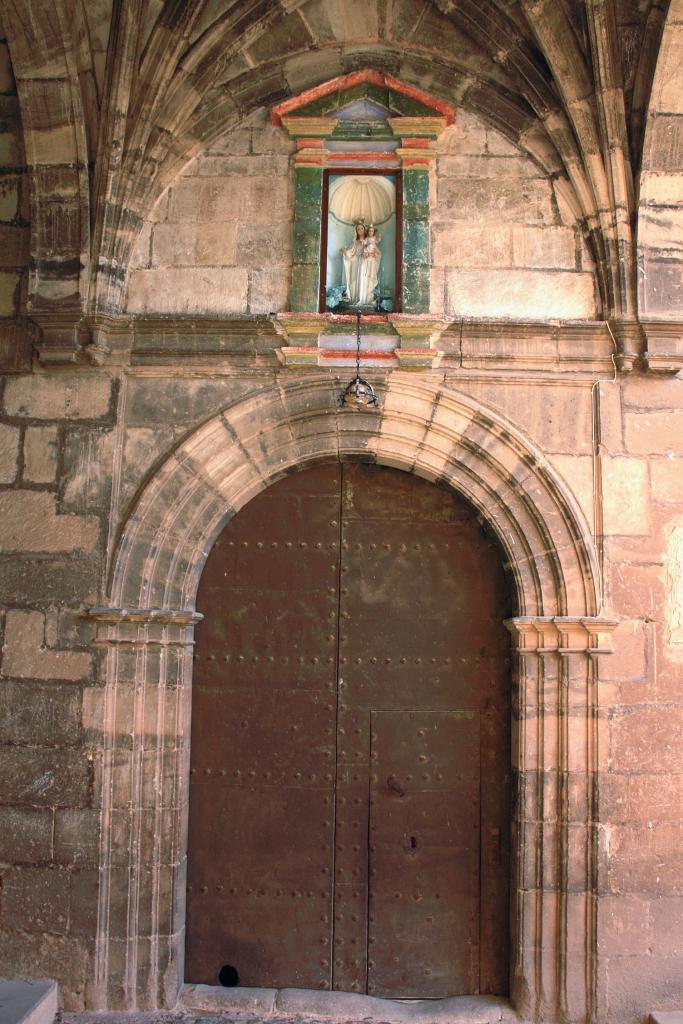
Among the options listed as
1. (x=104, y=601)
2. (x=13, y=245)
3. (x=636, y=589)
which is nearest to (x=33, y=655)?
(x=104, y=601)

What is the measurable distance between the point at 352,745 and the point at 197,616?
950mm

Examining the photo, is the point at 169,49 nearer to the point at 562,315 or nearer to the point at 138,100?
the point at 138,100

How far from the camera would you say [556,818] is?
4254 millimetres

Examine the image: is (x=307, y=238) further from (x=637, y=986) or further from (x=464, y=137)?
(x=637, y=986)

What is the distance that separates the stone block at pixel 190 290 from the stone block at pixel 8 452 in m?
0.81

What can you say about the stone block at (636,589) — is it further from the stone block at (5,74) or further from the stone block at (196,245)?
the stone block at (5,74)

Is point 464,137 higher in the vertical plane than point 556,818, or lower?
higher

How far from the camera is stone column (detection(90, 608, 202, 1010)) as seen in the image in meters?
4.20

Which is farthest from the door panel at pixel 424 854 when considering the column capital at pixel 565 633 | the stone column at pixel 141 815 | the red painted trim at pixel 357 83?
the red painted trim at pixel 357 83

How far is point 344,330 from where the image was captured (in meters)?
4.48

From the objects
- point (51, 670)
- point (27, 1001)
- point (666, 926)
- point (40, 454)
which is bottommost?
point (27, 1001)

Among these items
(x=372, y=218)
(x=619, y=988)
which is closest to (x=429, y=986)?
(x=619, y=988)

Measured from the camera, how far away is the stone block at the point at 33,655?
432 centimetres

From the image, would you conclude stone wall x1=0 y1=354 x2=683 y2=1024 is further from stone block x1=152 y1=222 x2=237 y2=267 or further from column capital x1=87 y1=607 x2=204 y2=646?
stone block x1=152 y1=222 x2=237 y2=267
